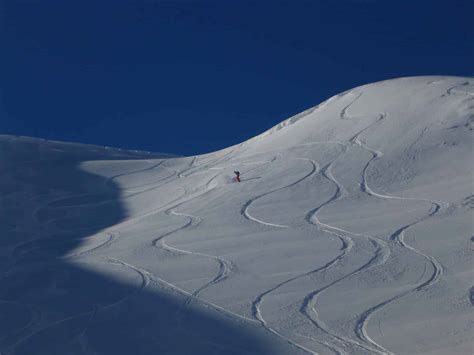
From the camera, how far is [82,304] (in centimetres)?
1212

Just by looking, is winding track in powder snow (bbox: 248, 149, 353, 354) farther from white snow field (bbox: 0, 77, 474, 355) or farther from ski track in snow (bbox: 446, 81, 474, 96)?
ski track in snow (bbox: 446, 81, 474, 96)

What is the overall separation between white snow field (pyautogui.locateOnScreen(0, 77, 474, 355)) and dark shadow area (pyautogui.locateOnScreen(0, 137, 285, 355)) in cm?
4

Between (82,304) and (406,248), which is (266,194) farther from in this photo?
(82,304)

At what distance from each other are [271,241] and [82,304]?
3.83m

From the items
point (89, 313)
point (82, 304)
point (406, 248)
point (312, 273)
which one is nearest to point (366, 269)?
point (312, 273)

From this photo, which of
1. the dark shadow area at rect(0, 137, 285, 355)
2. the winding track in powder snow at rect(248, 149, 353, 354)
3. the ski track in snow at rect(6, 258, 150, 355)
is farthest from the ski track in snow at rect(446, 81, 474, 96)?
Answer: the ski track in snow at rect(6, 258, 150, 355)

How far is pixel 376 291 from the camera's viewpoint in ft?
37.2

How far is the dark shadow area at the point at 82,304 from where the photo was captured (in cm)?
1034

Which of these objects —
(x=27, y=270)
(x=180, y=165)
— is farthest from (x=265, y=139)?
(x=27, y=270)

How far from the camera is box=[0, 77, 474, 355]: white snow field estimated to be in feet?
34.3

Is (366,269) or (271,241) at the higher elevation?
(271,241)

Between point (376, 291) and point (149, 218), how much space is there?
7488mm

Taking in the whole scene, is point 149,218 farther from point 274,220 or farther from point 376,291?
point 376,291

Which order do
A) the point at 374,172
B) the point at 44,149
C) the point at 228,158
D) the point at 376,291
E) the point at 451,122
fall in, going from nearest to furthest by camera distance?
the point at 376,291
the point at 374,172
the point at 451,122
the point at 228,158
the point at 44,149
